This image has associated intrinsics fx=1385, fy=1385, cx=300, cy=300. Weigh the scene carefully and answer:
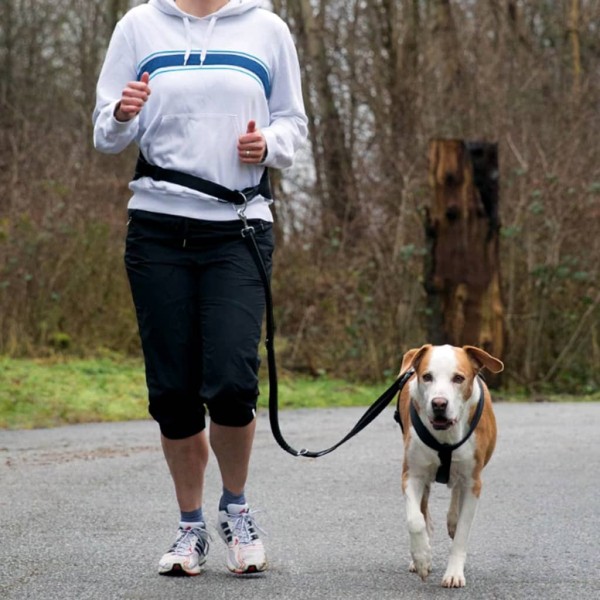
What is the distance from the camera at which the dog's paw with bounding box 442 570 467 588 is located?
476 centimetres

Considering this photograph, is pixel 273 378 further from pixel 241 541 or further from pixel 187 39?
pixel 187 39

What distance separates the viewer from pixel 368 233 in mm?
15555

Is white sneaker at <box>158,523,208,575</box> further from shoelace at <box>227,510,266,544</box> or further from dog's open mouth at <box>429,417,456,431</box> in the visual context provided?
dog's open mouth at <box>429,417,456,431</box>

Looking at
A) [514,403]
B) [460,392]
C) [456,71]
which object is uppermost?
[456,71]

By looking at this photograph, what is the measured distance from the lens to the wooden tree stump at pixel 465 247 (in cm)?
1379

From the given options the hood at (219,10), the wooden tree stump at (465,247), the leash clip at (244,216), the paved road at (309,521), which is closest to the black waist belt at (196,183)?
the leash clip at (244,216)

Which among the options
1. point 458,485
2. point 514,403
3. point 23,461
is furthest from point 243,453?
Answer: point 514,403

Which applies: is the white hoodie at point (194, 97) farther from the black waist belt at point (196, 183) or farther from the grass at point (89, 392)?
the grass at point (89, 392)

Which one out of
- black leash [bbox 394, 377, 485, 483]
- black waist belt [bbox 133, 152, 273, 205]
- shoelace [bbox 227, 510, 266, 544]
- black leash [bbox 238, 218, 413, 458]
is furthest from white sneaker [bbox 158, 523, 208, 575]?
black waist belt [bbox 133, 152, 273, 205]

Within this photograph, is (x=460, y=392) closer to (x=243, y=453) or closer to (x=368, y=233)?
(x=243, y=453)

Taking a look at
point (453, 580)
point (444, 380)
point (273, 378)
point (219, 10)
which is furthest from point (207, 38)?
point (453, 580)

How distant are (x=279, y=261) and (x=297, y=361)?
75.4 inches

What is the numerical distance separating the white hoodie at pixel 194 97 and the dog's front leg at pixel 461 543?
124 cm

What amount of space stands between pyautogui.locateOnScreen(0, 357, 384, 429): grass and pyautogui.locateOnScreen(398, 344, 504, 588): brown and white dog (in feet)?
21.2
